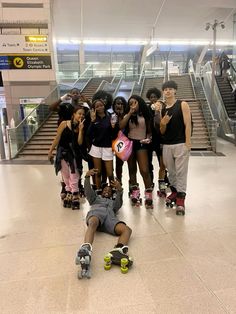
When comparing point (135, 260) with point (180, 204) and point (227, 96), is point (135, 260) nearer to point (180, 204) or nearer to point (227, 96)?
point (180, 204)

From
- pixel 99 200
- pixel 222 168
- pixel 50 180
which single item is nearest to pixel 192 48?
pixel 222 168

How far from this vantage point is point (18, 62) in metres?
8.95

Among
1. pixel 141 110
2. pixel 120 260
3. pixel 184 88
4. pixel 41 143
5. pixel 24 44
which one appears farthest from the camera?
pixel 184 88

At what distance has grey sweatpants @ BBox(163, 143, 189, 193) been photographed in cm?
307

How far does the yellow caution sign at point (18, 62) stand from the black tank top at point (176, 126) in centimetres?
745

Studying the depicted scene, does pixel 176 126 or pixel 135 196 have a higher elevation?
pixel 176 126

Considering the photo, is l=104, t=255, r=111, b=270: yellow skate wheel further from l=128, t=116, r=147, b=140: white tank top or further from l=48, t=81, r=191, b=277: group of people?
l=128, t=116, r=147, b=140: white tank top

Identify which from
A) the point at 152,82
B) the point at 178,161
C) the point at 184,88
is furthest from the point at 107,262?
the point at 152,82

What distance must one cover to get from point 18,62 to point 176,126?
7668 millimetres

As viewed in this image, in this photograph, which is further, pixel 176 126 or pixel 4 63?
pixel 4 63

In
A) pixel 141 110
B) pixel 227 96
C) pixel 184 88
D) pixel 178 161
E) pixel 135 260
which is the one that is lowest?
pixel 135 260

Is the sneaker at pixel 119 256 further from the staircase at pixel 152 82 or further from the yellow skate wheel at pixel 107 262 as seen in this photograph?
the staircase at pixel 152 82

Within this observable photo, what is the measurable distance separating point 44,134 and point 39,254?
6.45 metres

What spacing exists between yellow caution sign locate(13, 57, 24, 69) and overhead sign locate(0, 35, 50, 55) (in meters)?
0.25
